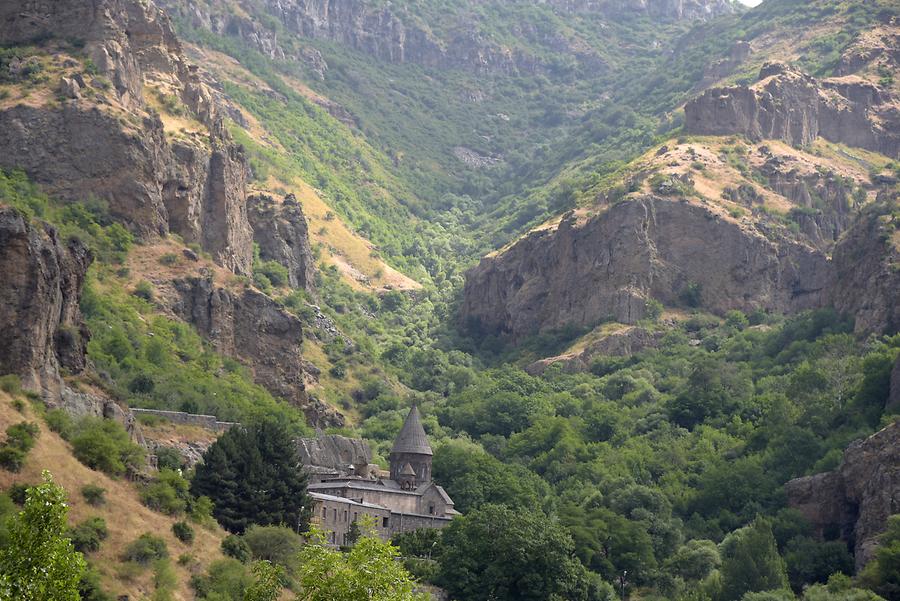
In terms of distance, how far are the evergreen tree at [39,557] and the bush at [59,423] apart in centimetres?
3705

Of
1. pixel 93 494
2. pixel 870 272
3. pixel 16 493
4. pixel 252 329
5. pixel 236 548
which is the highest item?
pixel 870 272

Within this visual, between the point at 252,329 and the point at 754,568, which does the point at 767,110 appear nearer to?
the point at 252,329

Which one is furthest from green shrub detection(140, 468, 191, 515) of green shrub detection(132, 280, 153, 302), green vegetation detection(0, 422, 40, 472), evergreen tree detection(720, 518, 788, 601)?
green shrub detection(132, 280, 153, 302)

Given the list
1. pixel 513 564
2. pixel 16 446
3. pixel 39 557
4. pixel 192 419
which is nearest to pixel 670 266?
pixel 192 419

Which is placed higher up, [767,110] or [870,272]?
[767,110]

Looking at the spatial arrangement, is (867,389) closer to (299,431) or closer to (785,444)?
(785,444)

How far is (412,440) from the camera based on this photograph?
399 ft

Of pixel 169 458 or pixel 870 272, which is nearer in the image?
pixel 169 458

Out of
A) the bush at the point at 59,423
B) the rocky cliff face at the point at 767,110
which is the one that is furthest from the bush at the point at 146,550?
the rocky cliff face at the point at 767,110

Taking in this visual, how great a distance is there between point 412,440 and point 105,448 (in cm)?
3938

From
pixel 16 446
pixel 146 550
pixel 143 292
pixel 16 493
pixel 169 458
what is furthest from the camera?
pixel 143 292

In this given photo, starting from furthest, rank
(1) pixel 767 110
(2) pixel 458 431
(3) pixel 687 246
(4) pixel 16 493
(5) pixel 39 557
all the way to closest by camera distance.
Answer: (1) pixel 767 110 < (3) pixel 687 246 < (2) pixel 458 431 < (4) pixel 16 493 < (5) pixel 39 557

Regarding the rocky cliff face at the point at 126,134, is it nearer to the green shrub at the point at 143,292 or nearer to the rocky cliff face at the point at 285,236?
the green shrub at the point at 143,292

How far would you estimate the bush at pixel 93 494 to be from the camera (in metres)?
82.5
